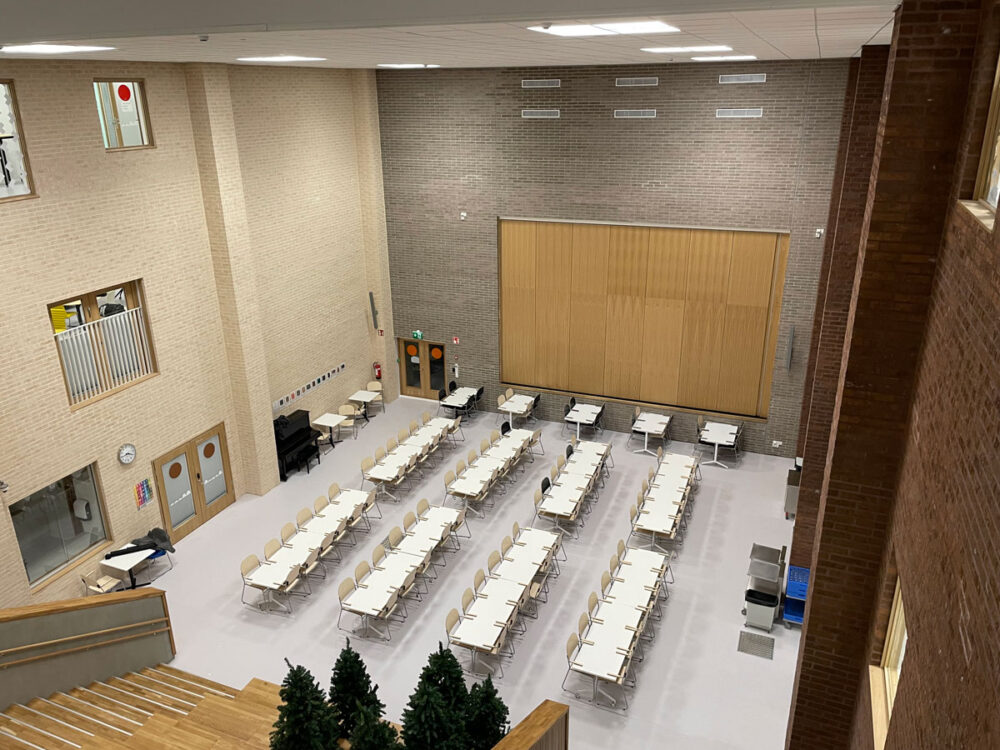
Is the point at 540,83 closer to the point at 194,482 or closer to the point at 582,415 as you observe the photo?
the point at 582,415

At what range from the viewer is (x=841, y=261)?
994 centimetres

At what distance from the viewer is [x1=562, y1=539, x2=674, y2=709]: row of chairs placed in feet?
32.5

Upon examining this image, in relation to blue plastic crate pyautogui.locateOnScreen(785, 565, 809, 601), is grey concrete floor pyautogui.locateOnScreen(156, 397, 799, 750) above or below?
below

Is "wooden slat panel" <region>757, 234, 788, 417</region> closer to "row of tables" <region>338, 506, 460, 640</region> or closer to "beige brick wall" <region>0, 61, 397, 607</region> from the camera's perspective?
"row of tables" <region>338, 506, 460, 640</region>

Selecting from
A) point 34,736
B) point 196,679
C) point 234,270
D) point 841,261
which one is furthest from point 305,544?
point 841,261

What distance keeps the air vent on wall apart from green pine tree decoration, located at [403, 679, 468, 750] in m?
11.6

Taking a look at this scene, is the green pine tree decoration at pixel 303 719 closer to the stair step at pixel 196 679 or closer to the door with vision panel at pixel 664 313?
the stair step at pixel 196 679

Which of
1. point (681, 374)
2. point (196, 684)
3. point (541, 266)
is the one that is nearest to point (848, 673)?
point (196, 684)

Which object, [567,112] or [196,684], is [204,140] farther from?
[196,684]

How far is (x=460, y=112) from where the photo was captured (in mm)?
16453

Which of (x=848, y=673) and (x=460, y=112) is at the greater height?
(x=460, y=112)

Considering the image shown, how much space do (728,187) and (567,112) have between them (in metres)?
3.59

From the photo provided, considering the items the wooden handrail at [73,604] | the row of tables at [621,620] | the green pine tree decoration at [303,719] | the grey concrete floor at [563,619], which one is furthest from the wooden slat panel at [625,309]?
the green pine tree decoration at [303,719]

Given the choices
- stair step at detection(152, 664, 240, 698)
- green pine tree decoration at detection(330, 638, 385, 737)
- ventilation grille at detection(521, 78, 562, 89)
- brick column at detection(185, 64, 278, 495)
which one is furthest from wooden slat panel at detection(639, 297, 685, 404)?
stair step at detection(152, 664, 240, 698)
